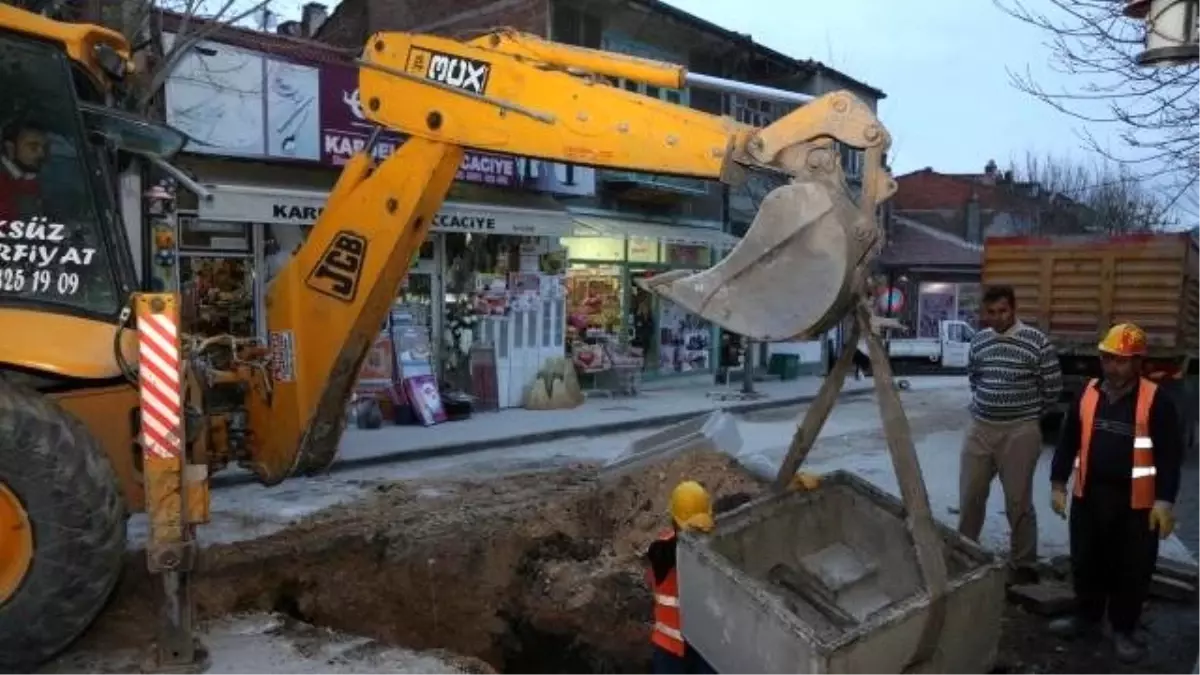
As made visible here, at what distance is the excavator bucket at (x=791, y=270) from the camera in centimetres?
395

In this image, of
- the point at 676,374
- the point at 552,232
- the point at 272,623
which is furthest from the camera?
the point at 676,374

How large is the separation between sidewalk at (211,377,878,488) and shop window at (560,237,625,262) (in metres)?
2.72

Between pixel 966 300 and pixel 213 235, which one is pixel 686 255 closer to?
pixel 213 235

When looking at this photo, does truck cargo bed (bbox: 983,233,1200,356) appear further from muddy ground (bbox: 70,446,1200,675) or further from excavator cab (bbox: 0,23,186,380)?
excavator cab (bbox: 0,23,186,380)

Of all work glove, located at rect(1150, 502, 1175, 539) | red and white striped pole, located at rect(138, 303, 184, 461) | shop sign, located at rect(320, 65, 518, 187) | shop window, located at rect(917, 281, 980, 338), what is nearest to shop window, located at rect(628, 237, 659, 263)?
shop sign, located at rect(320, 65, 518, 187)

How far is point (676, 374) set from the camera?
2125 centimetres

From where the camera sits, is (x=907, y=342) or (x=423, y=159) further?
(x=907, y=342)

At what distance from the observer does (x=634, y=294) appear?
20.2 metres

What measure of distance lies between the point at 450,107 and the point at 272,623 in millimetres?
3014

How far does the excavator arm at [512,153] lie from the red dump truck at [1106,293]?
28.5ft

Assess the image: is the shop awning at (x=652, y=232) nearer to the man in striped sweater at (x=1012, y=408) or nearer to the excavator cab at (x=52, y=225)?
the man in striped sweater at (x=1012, y=408)

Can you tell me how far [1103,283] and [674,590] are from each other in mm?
9620

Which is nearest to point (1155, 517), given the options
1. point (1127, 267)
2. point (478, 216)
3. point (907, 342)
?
point (1127, 267)

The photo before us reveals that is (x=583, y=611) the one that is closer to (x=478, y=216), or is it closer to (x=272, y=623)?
(x=272, y=623)
